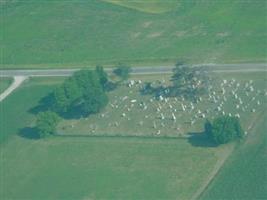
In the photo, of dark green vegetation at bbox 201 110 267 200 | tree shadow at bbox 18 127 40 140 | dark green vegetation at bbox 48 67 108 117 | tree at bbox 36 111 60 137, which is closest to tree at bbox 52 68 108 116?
dark green vegetation at bbox 48 67 108 117

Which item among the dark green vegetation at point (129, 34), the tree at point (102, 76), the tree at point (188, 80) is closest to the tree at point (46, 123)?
the tree at point (102, 76)

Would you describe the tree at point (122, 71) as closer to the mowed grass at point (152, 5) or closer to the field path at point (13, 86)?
the field path at point (13, 86)

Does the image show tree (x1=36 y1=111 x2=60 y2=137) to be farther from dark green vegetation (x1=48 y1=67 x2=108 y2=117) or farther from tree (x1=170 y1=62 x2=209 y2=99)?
tree (x1=170 y1=62 x2=209 y2=99)

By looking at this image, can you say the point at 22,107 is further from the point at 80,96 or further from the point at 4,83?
the point at 80,96

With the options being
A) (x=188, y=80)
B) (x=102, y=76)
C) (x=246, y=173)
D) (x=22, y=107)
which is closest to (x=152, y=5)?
(x=102, y=76)

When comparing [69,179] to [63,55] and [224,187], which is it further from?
[63,55]

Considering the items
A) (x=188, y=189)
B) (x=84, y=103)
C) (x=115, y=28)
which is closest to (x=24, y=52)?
(x=115, y=28)
